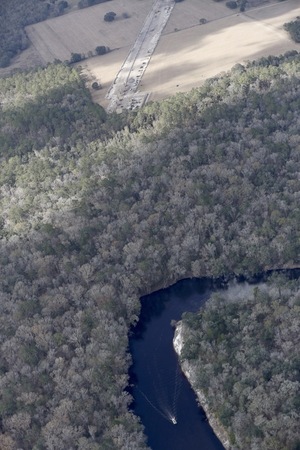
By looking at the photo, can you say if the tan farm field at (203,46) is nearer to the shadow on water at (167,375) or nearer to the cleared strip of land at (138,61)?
the cleared strip of land at (138,61)

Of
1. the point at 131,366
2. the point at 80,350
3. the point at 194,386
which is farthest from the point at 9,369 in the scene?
the point at 194,386

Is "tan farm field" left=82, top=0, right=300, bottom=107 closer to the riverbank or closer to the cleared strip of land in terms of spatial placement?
the cleared strip of land

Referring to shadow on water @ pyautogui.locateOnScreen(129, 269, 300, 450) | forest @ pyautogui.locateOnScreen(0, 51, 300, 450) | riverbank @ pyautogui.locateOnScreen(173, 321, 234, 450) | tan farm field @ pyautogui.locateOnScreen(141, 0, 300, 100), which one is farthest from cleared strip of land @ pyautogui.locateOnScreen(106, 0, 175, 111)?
riverbank @ pyautogui.locateOnScreen(173, 321, 234, 450)

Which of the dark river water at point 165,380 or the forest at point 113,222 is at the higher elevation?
the forest at point 113,222

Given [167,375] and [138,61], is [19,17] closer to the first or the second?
[138,61]

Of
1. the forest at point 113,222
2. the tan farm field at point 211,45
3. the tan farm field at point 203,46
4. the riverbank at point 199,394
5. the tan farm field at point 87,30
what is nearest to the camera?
the riverbank at point 199,394

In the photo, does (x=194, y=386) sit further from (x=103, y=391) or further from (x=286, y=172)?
(x=286, y=172)

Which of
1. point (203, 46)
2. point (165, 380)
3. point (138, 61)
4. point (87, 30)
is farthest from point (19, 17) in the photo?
point (165, 380)

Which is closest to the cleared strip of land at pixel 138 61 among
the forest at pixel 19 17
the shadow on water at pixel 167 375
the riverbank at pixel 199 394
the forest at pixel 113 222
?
the forest at pixel 113 222
